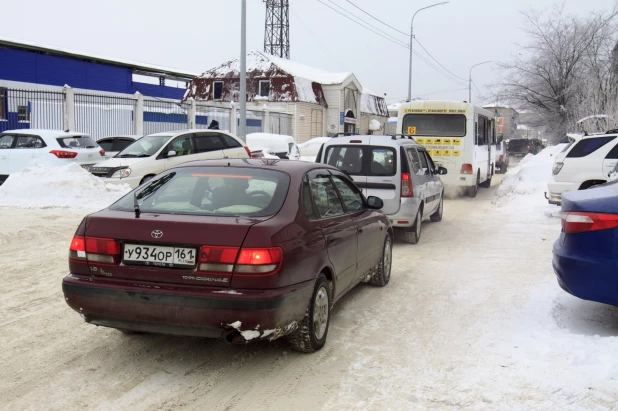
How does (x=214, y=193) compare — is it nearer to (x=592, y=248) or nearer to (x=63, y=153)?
(x=592, y=248)

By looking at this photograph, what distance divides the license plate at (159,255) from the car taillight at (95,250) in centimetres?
9

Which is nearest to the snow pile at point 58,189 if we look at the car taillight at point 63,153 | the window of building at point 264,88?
the car taillight at point 63,153

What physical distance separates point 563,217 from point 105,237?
3.73 m

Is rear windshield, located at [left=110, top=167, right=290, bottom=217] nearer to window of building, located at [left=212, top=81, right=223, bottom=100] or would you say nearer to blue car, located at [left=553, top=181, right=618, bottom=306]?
blue car, located at [left=553, top=181, right=618, bottom=306]

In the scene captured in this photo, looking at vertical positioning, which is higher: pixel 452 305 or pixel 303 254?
pixel 303 254

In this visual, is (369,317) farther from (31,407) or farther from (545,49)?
(545,49)

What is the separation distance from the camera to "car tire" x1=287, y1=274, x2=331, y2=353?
4.50m

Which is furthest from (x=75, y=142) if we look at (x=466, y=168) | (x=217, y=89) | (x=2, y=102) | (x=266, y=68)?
(x=217, y=89)

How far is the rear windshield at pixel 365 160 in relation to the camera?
9.40 m

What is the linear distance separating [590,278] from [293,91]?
3540 centimetres

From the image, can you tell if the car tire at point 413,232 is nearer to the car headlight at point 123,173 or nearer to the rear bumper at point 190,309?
the rear bumper at point 190,309

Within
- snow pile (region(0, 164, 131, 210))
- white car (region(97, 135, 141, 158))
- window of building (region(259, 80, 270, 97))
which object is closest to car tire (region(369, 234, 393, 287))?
snow pile (region(0, 164, 131, 210))

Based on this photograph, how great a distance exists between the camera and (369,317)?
5691 millimetres

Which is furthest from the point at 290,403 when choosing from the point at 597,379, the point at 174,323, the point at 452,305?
the point at 452,305
